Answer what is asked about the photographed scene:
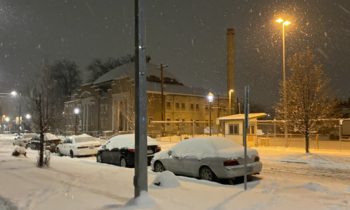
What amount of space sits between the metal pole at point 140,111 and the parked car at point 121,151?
10.7m

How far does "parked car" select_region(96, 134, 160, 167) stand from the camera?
19.9m

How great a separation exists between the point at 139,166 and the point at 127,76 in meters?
54.7

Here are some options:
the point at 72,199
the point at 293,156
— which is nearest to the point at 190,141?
the point at 72,199

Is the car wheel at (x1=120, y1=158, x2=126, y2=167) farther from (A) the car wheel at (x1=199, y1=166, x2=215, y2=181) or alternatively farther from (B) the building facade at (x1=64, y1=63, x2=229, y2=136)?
(B) the building facade at (x1=64, y1=63, x2=229, y2=136)

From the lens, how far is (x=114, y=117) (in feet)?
228

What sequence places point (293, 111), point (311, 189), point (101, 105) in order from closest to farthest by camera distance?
point (311, 189), point (293, 111), point (101, 105)

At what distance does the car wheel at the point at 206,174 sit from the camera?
14.0m

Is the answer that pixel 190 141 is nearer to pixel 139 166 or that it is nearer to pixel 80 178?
pixel 80 178

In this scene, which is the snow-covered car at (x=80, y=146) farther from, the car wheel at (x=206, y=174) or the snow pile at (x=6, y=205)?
the snow pile at (x=6, y=205)

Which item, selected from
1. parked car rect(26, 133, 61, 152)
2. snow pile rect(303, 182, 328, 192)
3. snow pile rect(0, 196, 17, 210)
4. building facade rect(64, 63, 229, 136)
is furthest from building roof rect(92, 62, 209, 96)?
snow pile rect(0, 196, 17, 210)

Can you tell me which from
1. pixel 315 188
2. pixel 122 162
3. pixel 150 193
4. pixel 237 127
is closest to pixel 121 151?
pixel 122 162

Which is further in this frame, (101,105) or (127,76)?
(101,105)

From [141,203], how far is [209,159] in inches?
224

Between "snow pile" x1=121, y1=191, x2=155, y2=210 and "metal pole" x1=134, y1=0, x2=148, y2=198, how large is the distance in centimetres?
17
